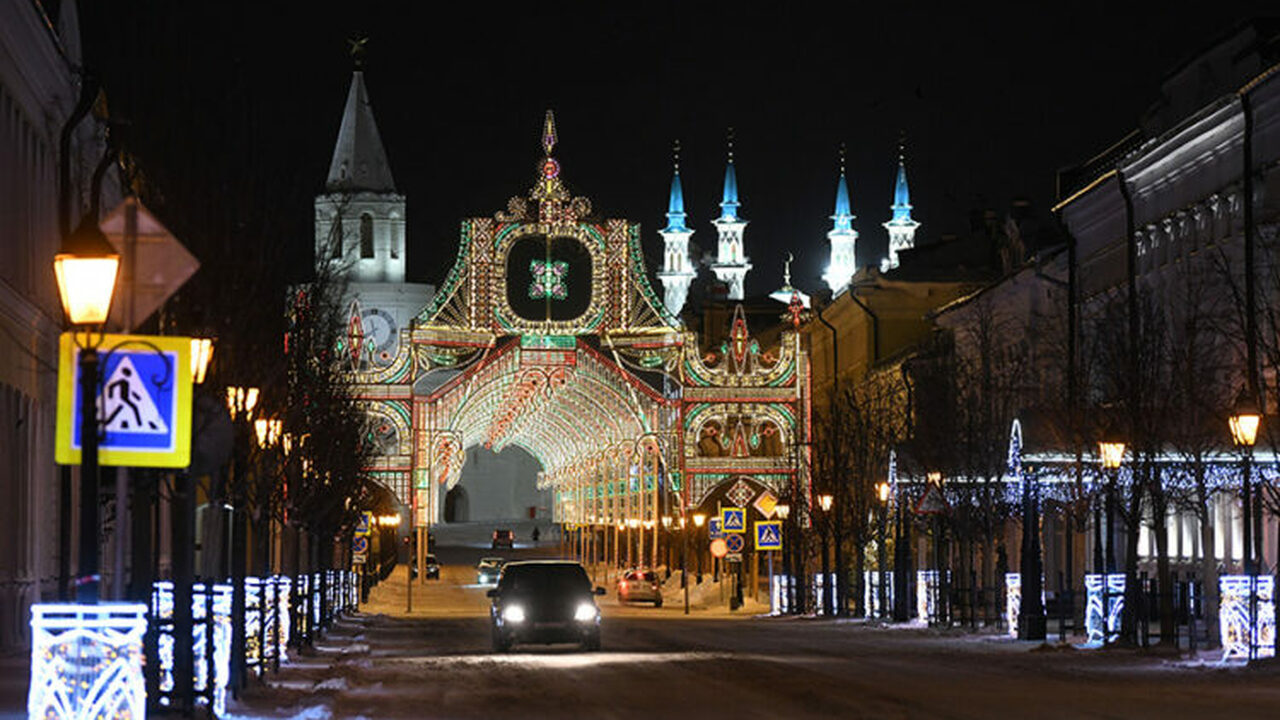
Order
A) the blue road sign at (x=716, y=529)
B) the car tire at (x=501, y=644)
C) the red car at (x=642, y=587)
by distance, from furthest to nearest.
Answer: the red car at (x=642, y=587), the blue road sign at (x=716, y=529), the car tire at (x=501, y=644)

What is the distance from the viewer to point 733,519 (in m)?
63.8

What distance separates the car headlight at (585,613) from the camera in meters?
37.7

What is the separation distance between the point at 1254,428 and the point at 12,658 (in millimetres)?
16632

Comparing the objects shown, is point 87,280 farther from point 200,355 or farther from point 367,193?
point 367,193

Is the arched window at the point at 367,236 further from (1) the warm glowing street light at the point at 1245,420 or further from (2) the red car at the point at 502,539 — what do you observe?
(1) the warm glowing street light at the point at 1245,420

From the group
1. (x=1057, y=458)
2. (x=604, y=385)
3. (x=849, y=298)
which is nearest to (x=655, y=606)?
(x=604, y=385)

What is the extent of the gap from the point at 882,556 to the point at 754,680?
2997 cm

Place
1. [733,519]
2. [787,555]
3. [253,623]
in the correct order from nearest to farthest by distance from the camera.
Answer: [253,623], [733,519], [787,555]

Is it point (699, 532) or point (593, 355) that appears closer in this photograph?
point (593, 355)

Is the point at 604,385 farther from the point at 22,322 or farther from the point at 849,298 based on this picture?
the point at 22,322

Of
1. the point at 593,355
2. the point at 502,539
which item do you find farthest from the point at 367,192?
the point at 593,355

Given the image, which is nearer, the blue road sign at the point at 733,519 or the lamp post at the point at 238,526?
the lamp post at the point at 238,526

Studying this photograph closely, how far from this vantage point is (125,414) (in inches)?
595

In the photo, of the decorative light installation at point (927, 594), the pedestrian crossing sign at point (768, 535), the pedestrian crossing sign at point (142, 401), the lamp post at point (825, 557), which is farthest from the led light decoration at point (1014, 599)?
the pedestrian crossing sign at point (142, 401)
